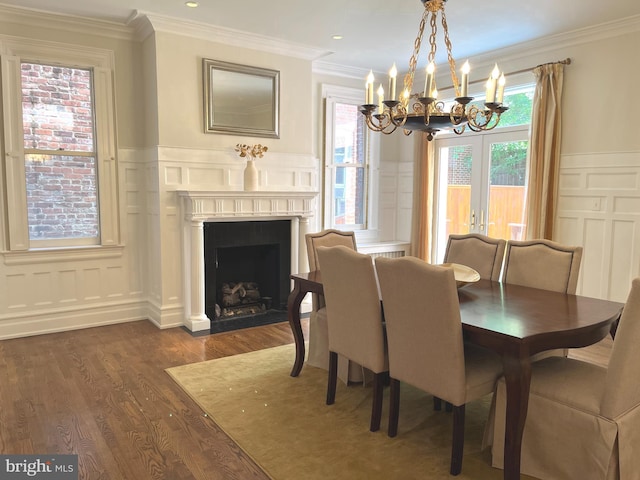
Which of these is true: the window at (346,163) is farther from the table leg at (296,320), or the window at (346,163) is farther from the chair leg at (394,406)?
the chair leg at (394,406)

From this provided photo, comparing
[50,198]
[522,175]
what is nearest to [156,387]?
[50,198]

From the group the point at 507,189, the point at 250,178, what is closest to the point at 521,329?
the point at 250,178

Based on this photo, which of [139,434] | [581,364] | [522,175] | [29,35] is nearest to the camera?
[581,364]

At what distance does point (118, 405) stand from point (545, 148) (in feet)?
14.1

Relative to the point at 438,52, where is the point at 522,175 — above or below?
below

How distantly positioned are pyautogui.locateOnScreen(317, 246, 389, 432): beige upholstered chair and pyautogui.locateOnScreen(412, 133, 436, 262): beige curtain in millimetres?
3487

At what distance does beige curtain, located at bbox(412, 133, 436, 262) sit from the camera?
601 cm

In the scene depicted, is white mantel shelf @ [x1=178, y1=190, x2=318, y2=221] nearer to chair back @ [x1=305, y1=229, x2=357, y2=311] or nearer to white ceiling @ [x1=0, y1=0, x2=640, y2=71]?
chair back @ [x1=305, y1=229, x2=357, y2=311]

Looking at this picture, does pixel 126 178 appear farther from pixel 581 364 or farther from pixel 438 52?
pixel 581 364

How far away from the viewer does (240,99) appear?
4.86 m

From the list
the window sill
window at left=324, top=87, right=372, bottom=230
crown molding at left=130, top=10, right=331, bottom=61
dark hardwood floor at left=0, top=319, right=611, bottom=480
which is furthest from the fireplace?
crown molding at left=130, top=10, right=331, bottom=61

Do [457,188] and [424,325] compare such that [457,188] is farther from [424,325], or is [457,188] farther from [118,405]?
[118,405]

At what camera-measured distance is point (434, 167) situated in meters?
6.08

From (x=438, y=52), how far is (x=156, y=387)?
440 cm
